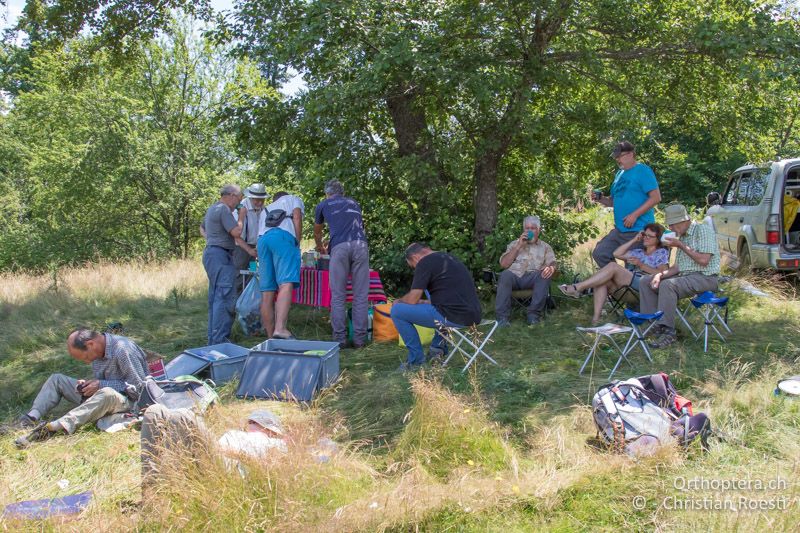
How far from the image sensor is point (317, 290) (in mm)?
7332

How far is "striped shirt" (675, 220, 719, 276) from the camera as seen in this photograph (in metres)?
6.20

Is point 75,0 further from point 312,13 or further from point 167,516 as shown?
point 167,516

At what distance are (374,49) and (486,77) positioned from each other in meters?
1.24

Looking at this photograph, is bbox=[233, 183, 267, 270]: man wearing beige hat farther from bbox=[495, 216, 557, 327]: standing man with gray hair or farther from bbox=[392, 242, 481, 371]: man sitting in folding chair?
bbox=[495, 216, 557, 327]: standing man with gray hair

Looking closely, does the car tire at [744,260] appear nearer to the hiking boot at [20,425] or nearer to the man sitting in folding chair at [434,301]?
the man sitting in folding chair at [434,301]

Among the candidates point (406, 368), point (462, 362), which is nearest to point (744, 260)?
point (462, 362)

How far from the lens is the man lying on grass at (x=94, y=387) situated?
4652 millimetres

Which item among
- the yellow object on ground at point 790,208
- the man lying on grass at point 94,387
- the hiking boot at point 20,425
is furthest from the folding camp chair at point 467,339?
the yellow object on ground at point 790,208

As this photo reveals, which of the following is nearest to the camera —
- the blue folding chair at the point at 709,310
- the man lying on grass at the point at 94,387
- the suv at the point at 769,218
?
the man lying on grass at the point at 94,387

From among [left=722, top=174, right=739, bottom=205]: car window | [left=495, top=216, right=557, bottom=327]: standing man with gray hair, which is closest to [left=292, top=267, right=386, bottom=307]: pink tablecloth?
[left=495, top=216, right=557, bottom=327]: standing man with gray hair

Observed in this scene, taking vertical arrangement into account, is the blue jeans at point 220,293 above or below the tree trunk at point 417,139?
below

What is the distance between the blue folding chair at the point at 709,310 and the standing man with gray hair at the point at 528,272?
1.52m

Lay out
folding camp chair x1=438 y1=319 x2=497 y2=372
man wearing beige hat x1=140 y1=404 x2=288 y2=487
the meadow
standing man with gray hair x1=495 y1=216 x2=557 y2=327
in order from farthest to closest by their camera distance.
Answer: standing man with gray hair x1=495 y1=216 x2=557 y2=327, folding camp chair x1=438 y1=319 x2=497 y2=372, man wearing beige hat x1=140 y1=404 x2=288 y2=487, the meadow

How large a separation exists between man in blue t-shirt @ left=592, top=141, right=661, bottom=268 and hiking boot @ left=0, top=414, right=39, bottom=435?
5316 millimetres
